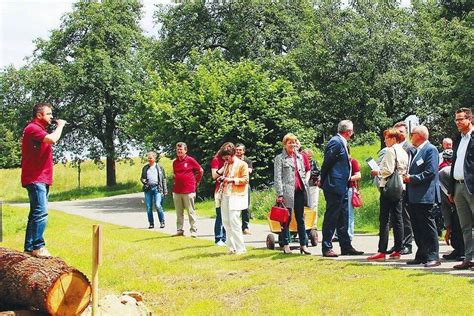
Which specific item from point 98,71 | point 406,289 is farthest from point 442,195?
point 98,71

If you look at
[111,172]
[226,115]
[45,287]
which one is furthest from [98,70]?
[45,287]

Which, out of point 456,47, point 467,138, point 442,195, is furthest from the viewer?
point 456,47

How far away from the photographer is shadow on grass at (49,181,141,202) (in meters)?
45.4

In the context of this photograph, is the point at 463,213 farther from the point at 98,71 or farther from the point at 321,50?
the point at 98,71

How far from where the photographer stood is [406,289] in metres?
8.05

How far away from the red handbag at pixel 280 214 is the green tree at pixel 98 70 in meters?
36.2

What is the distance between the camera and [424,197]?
9.88 metres

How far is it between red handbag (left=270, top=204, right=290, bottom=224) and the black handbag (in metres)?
1.70

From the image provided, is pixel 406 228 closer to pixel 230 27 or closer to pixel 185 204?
pixel 185 204

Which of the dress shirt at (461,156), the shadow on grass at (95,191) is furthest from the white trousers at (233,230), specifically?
the shadow on grass at (95,191)

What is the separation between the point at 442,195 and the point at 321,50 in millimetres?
25109

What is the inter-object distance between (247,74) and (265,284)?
854 inches

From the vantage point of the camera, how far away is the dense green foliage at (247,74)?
95.6 feet

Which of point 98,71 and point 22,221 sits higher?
point 98,71
